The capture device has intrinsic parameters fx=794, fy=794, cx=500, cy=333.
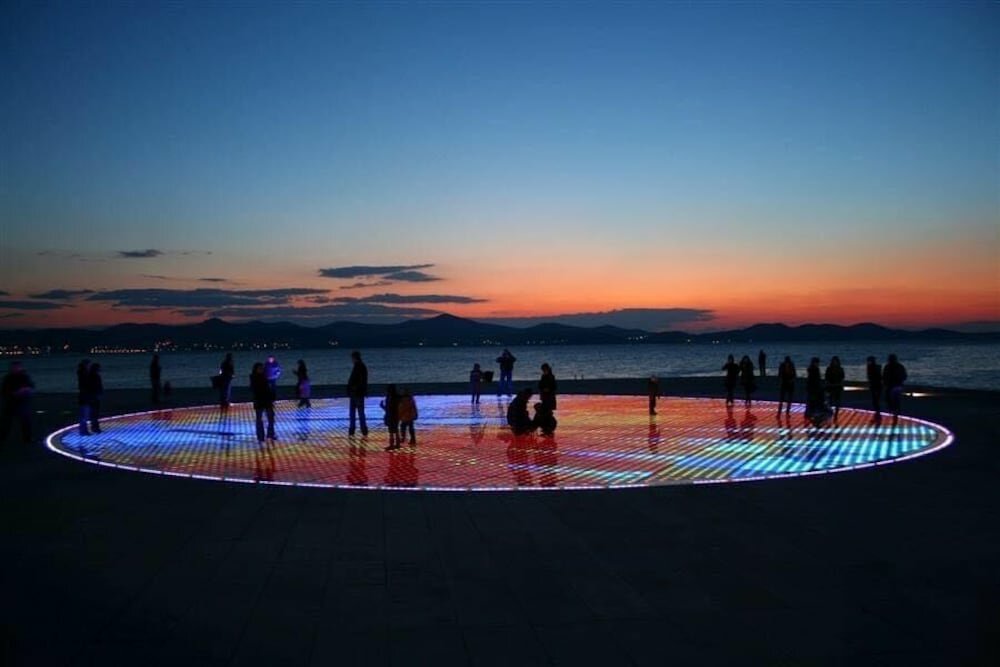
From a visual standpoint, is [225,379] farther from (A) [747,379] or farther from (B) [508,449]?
(A) [747,379]

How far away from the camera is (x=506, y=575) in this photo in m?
6.83

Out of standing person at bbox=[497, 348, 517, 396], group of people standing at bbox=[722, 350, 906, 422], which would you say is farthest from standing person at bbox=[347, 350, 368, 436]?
standing person at bbox=[497, 348, 517, 396]

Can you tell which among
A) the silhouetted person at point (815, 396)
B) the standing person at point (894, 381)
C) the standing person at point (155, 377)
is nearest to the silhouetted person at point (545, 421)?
the silhouetted person at point (815, 396)

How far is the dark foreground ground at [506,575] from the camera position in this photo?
208 inches

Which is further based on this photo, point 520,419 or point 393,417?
point 520,419

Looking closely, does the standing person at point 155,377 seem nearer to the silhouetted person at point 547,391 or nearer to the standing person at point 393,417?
the standing person at point 393,417

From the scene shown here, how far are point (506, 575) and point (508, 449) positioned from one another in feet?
27.4

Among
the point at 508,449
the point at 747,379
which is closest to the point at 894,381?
the point at 747,379

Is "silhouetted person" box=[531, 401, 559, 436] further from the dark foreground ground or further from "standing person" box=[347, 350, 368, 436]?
the dark foreground ground

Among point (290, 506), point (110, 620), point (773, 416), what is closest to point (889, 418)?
point (773, 416)

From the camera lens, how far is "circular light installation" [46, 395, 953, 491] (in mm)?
11984

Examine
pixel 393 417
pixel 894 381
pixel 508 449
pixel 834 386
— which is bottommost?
pixel 508 449

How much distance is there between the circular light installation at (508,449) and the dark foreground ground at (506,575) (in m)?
1.12

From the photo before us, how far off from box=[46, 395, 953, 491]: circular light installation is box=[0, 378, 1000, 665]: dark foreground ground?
44.1 inches
